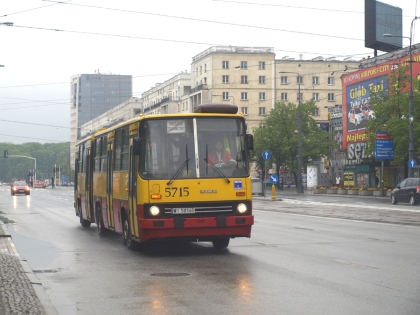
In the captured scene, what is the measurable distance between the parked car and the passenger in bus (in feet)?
95.5

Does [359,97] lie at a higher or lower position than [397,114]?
higher

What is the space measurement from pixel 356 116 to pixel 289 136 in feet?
52.8

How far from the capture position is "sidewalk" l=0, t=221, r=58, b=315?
8.71 m

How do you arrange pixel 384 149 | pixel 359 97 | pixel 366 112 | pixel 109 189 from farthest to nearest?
1. pixel 359 97
2. pixel 366 112
3. pixel 384 149
4. pixel 109 189

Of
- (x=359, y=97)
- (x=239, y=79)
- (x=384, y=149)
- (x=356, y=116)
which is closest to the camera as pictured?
(x=384, y=149)

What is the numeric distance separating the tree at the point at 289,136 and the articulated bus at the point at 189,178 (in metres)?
75.4

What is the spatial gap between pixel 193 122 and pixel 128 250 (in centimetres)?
315

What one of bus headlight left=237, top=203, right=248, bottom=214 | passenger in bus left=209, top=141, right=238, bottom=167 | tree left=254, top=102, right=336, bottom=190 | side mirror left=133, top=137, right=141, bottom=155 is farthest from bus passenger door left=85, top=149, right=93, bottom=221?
tree left=254, top=102, right=336, bottom=190

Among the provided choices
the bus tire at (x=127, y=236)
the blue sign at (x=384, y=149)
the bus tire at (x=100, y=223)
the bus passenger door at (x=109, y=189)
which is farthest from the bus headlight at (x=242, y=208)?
the blue sign at (x=384, y=149)

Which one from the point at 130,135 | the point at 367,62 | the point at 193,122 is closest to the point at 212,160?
the point at 193,122

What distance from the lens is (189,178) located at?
1509 cm

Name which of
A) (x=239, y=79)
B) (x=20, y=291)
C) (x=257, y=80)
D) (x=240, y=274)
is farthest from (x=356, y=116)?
(x=20, y=291)

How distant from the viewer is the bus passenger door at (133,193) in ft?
50.9

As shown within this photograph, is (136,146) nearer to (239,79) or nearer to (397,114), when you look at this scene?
(397,114)
